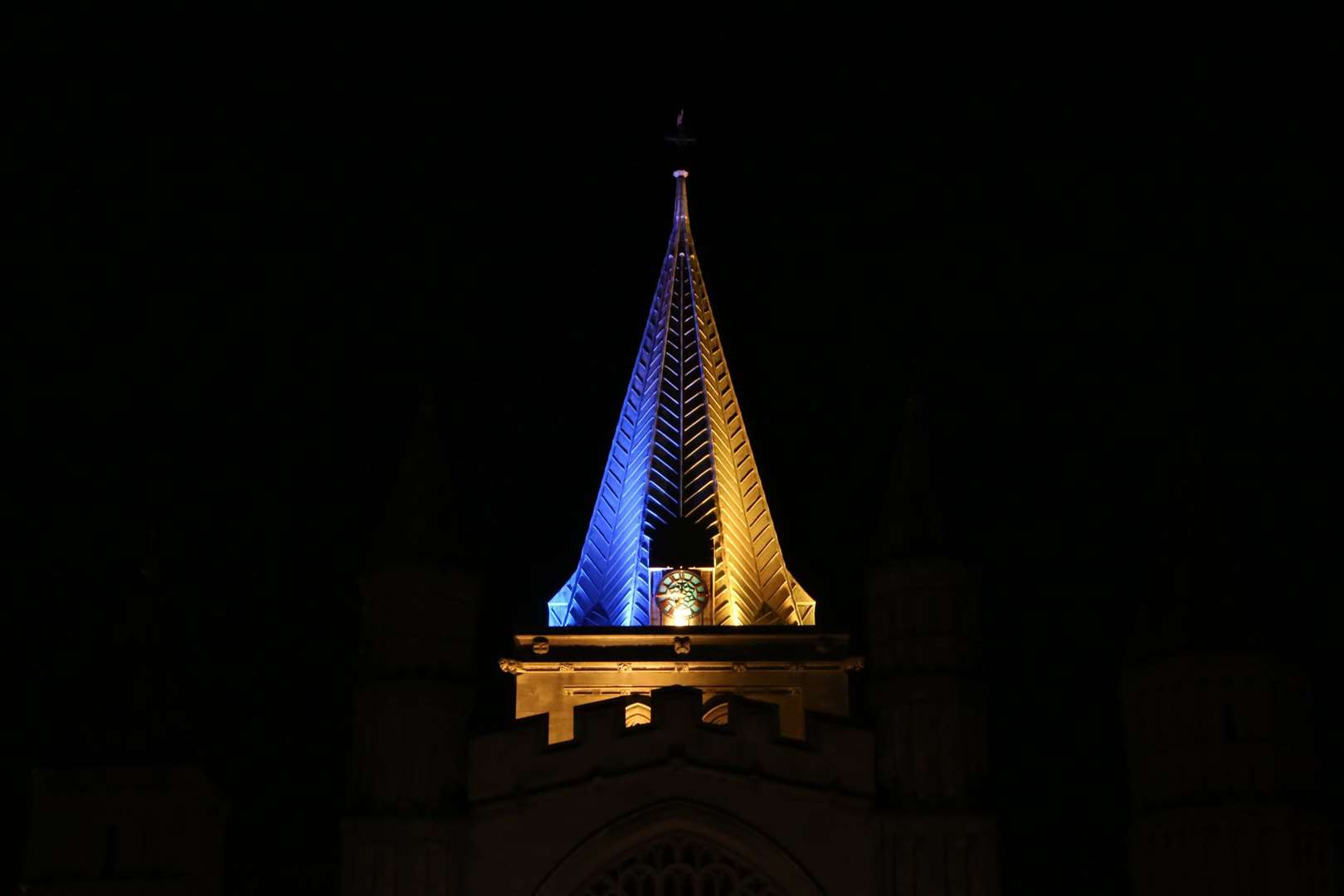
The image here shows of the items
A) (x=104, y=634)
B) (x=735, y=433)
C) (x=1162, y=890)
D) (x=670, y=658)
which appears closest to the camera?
(x=1162, y=890)

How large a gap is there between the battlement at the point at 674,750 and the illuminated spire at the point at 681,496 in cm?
978

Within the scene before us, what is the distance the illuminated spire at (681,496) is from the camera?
5147 cm

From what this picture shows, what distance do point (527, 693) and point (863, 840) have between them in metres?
11.6

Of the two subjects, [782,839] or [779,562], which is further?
[779,562]

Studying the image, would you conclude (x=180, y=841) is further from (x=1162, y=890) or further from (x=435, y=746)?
(x=1162, y=890)

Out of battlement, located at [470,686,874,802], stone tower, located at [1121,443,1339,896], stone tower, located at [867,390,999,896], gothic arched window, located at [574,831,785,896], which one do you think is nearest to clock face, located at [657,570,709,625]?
stone tower, located at [867,390,999,896]

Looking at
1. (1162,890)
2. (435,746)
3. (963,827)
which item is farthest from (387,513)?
(1162,890)

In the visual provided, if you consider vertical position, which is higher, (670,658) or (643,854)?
(670,658)

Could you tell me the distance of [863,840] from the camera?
40.1m

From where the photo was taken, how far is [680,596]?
168ft

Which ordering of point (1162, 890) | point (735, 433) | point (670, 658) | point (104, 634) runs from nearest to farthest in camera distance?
point (1162, 890)
point (104, 634)
point (670, 658)
point (735, 433)

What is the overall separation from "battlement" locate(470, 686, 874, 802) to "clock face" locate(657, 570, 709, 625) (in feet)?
32.5

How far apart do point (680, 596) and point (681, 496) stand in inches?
91.8

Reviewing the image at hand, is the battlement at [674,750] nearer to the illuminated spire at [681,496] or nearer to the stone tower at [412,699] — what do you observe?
the stone tower at [412,699]
